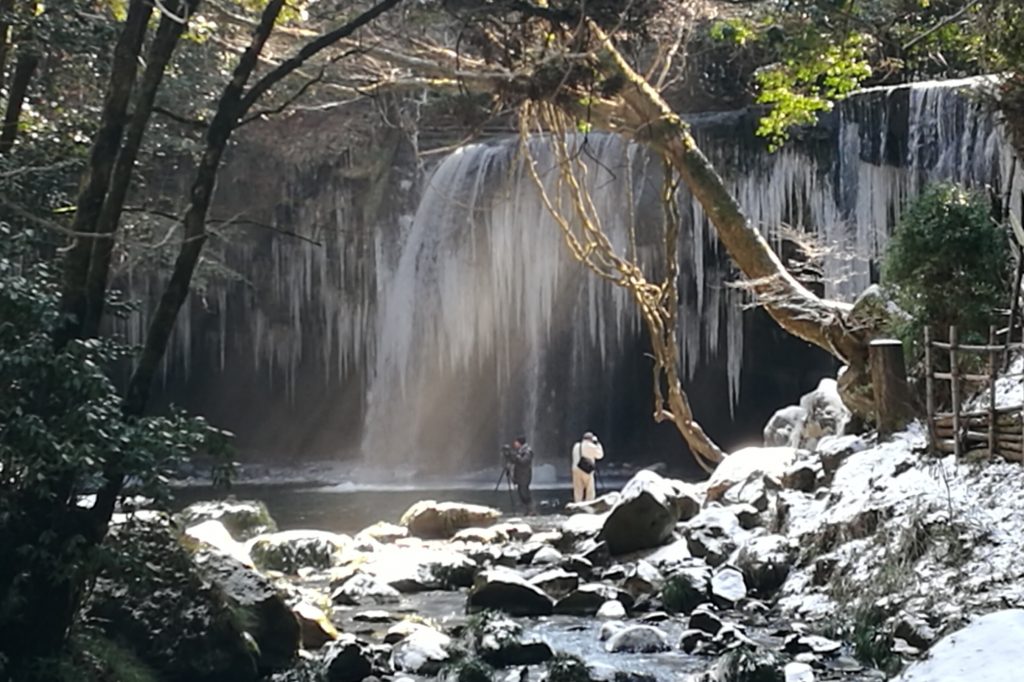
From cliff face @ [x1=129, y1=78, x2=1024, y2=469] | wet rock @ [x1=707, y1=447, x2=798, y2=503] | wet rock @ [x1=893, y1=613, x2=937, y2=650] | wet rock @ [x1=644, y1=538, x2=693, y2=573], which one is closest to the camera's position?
wet rock @ [x1=893, y1=613, x2=937, y2=650]

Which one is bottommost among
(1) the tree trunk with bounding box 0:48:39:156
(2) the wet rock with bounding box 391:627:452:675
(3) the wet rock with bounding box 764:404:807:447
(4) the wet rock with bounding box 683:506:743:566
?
(2) the wet rock with bounding box 391:627:452:675

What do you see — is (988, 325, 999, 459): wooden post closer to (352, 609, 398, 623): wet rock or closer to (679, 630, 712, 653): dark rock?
(679, 630, 712, 653): dark rock

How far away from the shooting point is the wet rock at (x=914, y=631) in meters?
7.60

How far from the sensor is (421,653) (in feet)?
27.6

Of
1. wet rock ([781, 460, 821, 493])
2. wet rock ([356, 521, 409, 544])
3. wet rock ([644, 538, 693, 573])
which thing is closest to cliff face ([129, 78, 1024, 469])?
wet rock ([356, 521, 409, 544])

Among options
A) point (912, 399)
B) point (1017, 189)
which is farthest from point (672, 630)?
point (1017, 189)

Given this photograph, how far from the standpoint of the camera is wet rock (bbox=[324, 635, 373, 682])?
309 inches

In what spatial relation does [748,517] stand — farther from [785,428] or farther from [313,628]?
[313,628]

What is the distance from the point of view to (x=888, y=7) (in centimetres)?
1189

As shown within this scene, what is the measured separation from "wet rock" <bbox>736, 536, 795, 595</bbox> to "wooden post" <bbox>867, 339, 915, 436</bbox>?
1553 mm

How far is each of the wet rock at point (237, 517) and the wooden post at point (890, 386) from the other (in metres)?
7.46

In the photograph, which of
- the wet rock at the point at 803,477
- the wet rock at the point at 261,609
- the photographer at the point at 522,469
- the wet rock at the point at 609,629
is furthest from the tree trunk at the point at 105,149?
the photographer at the point at 522,469

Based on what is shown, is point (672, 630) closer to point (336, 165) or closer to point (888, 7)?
point (888, 7)

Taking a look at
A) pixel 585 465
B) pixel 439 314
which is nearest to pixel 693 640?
pixel 585 465
